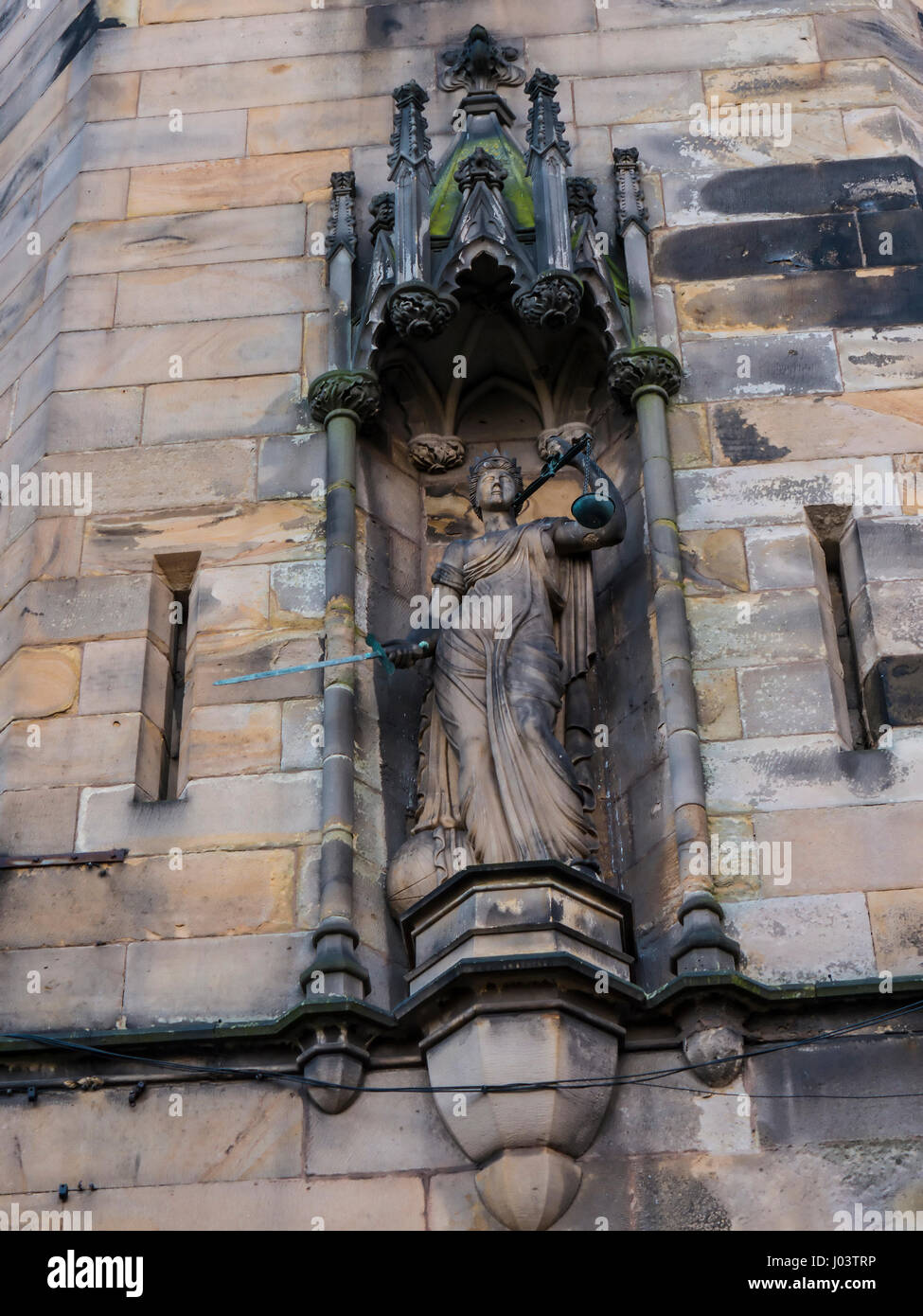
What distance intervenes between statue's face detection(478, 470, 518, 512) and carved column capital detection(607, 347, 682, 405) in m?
0.79

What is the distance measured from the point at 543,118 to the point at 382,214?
101cm

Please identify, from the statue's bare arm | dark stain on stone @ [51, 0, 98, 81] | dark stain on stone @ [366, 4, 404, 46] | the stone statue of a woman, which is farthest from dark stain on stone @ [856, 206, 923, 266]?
dark stain on stone @ [51, 0, 98, 81]

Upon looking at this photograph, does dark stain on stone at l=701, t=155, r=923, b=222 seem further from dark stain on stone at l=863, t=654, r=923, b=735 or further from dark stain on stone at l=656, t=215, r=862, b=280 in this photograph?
dark stain on stone at l=863, t=654, r=923, b=735

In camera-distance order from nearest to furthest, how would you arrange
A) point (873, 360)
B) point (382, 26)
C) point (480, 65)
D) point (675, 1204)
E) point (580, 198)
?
point (675, 1204), point (873, 360), point (580, 198), point (480, 65), point (382, 26)

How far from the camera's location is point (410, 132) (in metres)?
13.2

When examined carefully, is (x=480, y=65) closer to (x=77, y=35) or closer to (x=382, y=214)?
(x=382, y=214)

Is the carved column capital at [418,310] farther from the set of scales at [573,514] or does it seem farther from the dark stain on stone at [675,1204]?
the dark stain on stone at [675,1204]

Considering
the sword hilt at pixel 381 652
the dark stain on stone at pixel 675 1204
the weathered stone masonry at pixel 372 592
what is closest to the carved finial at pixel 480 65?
the weathered stone masonry at pixel 372 592

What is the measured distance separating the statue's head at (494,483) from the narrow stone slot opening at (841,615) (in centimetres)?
147

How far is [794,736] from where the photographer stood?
11.4m

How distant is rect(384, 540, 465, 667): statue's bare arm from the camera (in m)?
11.6

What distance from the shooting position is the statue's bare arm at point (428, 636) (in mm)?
11594

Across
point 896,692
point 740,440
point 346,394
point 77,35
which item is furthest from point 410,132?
point 896,692

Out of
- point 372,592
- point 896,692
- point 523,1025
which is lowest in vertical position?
point 523,1025
